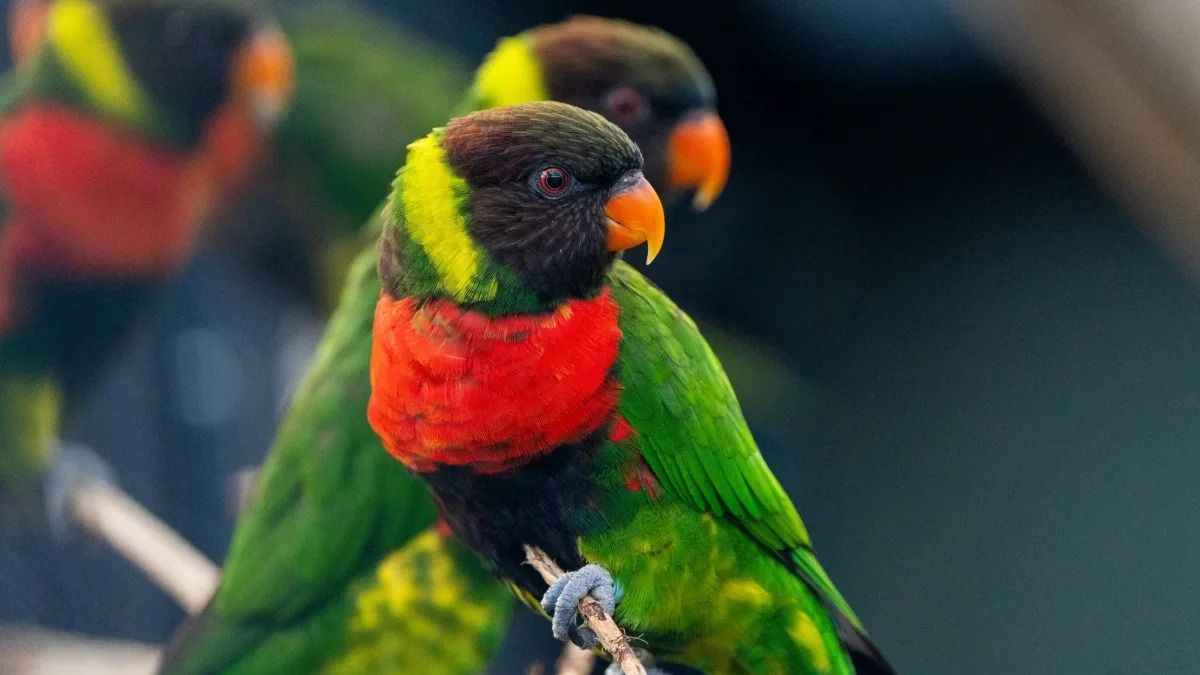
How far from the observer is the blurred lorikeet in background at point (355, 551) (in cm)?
162

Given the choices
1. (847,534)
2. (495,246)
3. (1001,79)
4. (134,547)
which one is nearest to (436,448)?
(495,246)

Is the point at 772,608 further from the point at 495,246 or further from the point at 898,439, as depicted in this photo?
the point at 898,439

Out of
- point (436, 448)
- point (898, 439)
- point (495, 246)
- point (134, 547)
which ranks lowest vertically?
point (134, 547)

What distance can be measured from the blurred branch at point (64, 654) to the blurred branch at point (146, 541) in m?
0.05

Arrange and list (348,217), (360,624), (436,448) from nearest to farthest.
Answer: (436,448) → (360,624) → (348,217)

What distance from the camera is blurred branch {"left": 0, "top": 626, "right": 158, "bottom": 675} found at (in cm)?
207

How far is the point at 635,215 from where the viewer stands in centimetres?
119

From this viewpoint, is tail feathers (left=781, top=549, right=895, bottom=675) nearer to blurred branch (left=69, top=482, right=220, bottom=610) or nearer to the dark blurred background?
blurred branch (left=69, top=482, right=220, bottom=610)

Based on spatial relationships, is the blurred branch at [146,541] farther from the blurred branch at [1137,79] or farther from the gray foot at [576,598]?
the blurred branch at [1137,79]

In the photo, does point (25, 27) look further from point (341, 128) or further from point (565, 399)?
point (565, 399)

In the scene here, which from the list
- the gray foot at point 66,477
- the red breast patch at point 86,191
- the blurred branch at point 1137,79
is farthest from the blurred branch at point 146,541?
the blurred branch at point 1137,79

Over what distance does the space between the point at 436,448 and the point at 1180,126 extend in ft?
3.68

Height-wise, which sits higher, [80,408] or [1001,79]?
[1001,79]

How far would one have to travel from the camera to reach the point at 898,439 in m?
3.12
